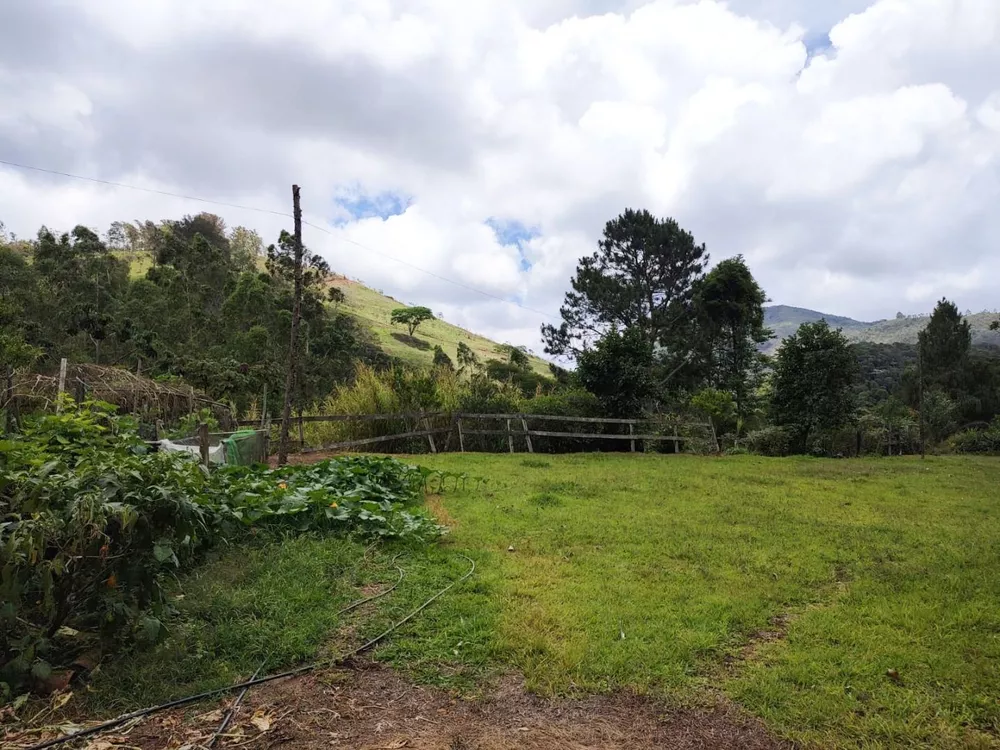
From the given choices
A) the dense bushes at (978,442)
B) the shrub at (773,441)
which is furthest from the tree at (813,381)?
the dense bushes at (978,442)

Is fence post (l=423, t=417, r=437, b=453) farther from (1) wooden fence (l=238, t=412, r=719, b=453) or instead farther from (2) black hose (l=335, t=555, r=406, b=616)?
(2) black hose (l=335, t=555, r=406, b=616)

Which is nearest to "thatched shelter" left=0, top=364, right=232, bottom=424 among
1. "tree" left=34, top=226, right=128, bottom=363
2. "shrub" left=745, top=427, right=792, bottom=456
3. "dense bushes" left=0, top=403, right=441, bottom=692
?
"dense bushes" left=0, top=403, right=441, bottom=692

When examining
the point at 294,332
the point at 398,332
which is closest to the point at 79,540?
the point at 294,332

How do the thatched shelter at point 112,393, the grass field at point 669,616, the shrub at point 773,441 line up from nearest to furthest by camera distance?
the grass field at point 669,616 → the thatched shelter at point 112,393 → the shrub at point 773,441

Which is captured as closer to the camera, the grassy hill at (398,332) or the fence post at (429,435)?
the fence post at (429,435)

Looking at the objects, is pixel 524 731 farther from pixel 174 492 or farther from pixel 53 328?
pixel 53 328

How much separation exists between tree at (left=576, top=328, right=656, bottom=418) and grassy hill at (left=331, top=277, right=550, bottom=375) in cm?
2166

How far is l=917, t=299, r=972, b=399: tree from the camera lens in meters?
30.7

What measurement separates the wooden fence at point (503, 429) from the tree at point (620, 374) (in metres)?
0.79

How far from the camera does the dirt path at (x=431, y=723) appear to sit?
2.46 metres

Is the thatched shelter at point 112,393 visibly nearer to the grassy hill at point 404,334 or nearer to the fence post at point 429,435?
the fence post at point 429,435

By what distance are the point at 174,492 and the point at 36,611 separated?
2.80ft

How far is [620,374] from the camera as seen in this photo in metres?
16.1

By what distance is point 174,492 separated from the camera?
117 inches
